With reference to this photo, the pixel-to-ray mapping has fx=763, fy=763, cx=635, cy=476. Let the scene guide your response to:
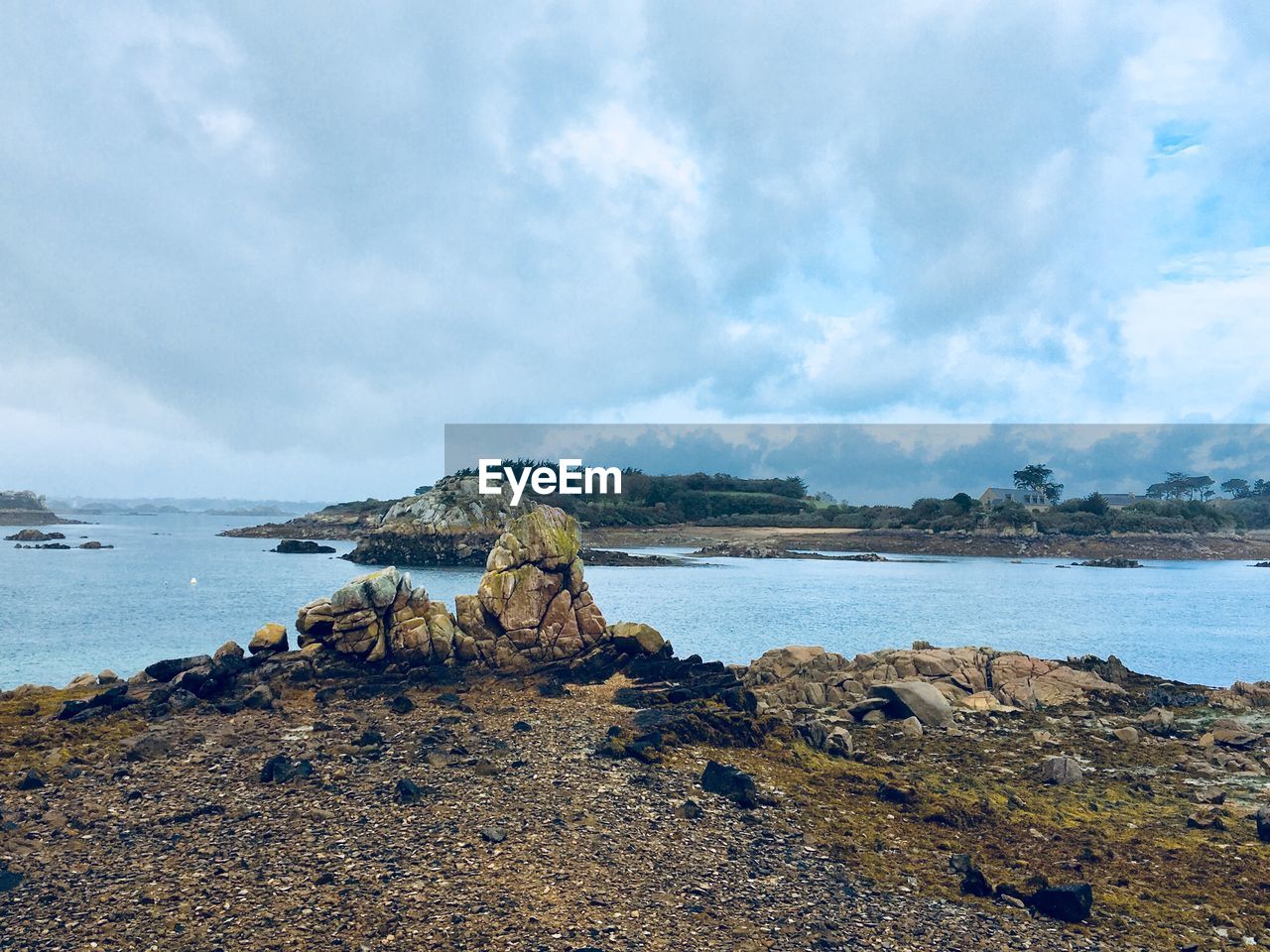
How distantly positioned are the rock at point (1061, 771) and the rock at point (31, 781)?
24012 millimetres

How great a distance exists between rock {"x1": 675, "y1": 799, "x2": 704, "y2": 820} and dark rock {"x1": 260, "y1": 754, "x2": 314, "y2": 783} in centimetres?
855

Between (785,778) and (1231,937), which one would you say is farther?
(785,778)

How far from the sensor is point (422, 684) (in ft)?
88.1

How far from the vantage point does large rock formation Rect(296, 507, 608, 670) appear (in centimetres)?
2830

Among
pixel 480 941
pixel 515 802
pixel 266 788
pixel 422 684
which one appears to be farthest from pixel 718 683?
pixel 480 941

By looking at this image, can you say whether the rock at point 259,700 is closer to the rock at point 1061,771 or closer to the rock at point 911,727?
the rock at point 911,727

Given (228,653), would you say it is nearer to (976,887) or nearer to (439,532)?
(976,887)

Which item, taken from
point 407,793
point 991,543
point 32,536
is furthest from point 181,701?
point 32,536

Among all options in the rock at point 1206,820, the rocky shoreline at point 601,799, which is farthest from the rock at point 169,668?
the rock at point 1206,820

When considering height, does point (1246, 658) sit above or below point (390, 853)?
below

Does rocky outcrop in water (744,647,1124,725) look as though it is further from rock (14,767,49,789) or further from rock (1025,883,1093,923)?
rock (14,767,49,789)

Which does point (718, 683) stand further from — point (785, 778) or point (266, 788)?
point (266, 788)

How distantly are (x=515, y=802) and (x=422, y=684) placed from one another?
37.8ft

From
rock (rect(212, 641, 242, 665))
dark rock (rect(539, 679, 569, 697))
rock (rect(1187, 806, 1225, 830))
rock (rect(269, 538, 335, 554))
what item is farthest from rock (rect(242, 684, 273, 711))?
rock (rect(269, 538, 335, 554))
